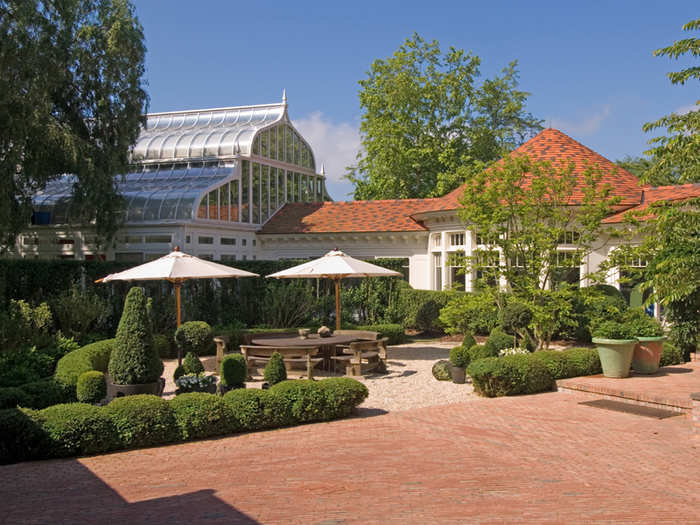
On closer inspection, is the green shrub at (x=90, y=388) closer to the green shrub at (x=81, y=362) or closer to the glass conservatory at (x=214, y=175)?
the green shrub at (x=81, y=362)

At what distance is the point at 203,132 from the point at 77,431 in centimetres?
2079

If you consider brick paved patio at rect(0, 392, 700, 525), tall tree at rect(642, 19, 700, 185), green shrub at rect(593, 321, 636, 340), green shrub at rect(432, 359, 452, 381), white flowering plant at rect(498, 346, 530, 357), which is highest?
tall tree at rect(642, 19, 700, 185)

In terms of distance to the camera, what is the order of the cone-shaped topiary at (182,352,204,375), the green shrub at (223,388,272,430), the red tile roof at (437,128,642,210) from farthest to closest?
the red tile roof at (437,128,642,210) → the cone-shaped topiary at (182,352,204,375) → the green shrub at (223,388,272,430)

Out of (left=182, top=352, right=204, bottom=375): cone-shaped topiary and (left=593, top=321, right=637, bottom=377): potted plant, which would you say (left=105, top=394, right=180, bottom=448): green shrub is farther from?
(left=593, top=321, right=637, bottom=377): potted plant

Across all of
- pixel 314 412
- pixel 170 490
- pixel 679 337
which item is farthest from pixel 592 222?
pixel 170 490

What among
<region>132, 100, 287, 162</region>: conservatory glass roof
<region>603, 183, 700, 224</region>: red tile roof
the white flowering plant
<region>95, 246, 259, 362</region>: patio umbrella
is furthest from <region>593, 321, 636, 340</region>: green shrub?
<region>132, 100, 287, 162</region>: conservatory glass roof

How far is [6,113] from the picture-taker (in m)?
16.9

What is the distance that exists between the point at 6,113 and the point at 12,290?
15.7 feet

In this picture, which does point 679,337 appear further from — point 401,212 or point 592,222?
point 401,212

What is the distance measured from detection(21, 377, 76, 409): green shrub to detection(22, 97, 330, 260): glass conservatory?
42.3 ft

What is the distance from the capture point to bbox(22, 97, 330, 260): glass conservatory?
22.7 m

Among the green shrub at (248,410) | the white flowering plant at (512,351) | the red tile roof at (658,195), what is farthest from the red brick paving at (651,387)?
the red tile roof at (658,195)

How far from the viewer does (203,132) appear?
2677 cm

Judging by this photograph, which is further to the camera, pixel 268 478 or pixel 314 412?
pixel 314 412
